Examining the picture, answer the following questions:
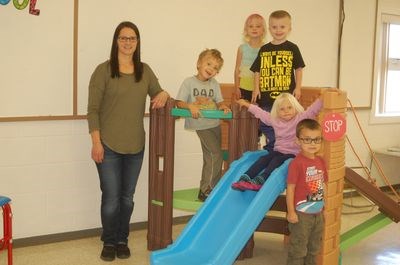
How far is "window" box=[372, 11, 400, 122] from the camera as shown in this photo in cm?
560

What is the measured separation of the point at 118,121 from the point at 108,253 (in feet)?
3.01

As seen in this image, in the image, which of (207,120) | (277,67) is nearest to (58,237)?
(207,120)

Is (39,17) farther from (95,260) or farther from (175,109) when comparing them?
(95,260)

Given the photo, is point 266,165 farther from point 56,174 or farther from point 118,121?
point 56,174

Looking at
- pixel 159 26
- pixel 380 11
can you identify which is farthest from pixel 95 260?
pixel 380 11

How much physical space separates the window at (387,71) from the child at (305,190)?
9.74 ft

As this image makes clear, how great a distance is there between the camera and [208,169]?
353cm

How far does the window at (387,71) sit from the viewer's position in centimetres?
560

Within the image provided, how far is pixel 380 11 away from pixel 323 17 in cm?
88

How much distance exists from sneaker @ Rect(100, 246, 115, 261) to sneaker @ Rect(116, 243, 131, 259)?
5cm

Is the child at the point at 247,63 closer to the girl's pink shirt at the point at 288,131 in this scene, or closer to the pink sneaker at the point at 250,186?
the girl's pink shirt at the point at 288,131

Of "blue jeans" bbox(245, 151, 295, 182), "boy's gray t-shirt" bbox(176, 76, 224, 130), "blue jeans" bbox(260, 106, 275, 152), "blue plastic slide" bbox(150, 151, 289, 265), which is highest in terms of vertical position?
"boy's gray t-shirt" bbox(176, 76, 224, 130)

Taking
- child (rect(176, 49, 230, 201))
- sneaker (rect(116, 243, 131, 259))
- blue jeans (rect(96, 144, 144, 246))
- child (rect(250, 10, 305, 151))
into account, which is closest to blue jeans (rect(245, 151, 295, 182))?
child (rect(250, 10, 305, 151))

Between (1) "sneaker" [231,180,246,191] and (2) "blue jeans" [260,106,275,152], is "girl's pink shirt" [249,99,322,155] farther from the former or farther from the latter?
(1) "sneaker" [231,180,246,191]
